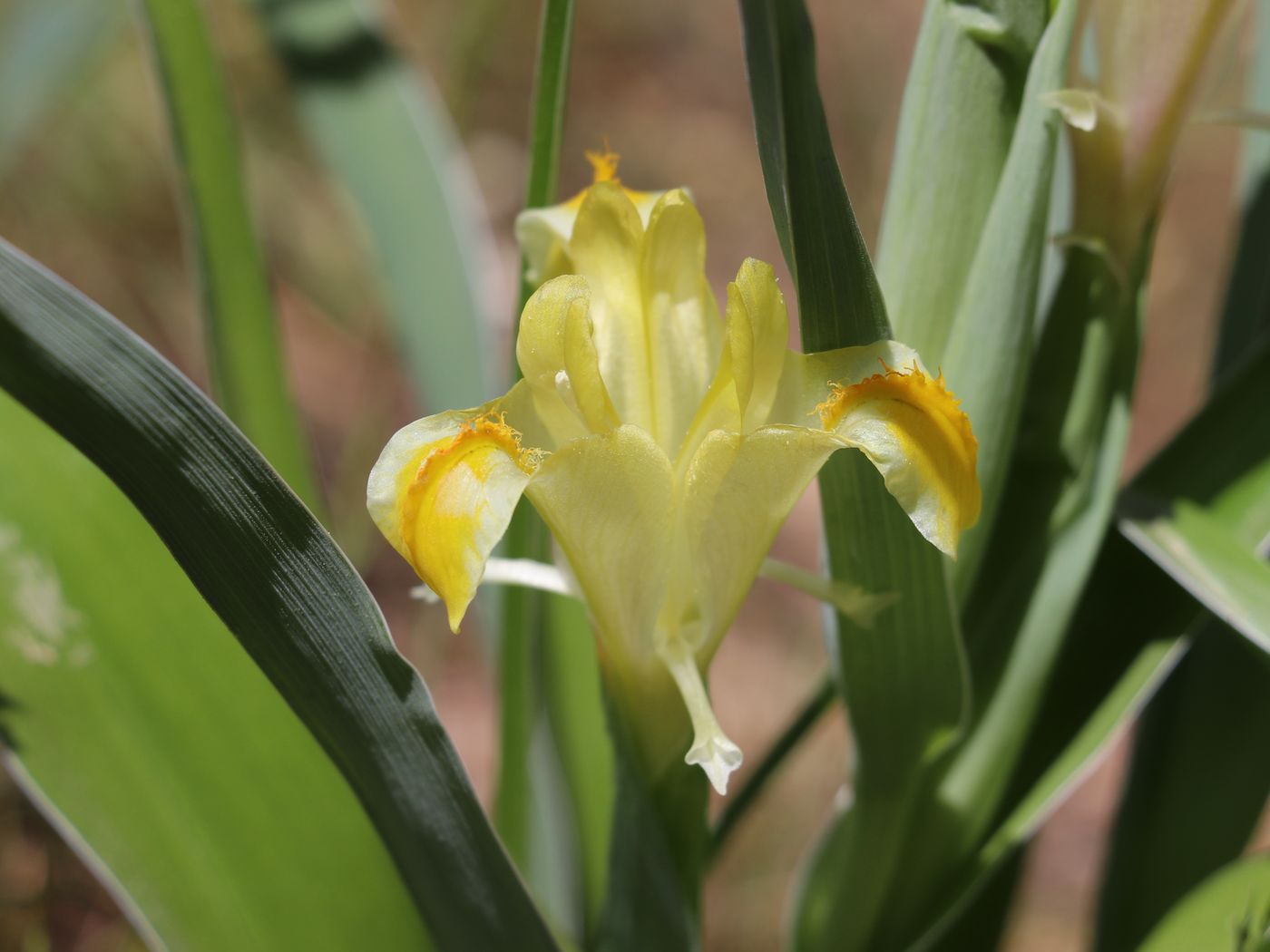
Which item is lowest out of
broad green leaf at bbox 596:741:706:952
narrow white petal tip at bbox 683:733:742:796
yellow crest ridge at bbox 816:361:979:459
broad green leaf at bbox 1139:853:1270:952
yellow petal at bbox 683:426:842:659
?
broad green leaf at bbox 1139:853:1270:952

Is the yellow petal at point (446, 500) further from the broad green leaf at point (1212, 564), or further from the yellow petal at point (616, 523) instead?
the broad green leaf at point (1212, 564)

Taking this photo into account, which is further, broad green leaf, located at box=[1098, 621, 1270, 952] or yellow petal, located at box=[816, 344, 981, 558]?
broad green leaf, located at box=[1098, 621, 1270, 952]

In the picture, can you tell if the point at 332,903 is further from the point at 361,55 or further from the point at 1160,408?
the point at 1160,408

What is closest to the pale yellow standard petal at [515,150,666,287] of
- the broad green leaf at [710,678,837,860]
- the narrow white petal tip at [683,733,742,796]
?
the narrow white petal tip at [683,733,742,796]

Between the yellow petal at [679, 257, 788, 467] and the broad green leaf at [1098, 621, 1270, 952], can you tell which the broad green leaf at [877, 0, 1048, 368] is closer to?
Result: the yellow petal at [679, 257, 788, 467]

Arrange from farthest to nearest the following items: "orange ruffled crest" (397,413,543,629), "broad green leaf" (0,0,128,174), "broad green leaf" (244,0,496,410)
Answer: "broad green leaf" (0,0,128,174), "broad green leaf" (244,0,496,410), "orange ruffled crest" (397,413,543,629)

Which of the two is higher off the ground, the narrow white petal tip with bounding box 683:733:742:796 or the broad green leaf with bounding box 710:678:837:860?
the narrow white petal tip with bounding box 683:733:742:796

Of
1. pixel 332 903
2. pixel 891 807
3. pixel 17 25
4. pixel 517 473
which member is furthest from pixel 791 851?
pixel 17 25
